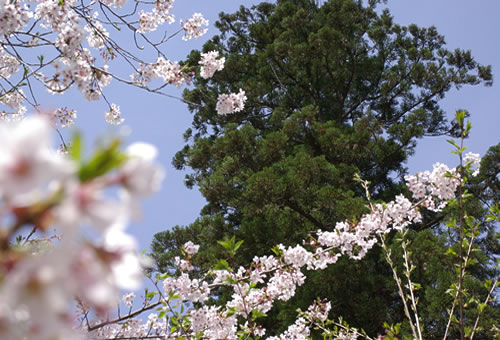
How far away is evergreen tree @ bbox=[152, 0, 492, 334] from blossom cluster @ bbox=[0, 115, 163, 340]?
486 centimetres

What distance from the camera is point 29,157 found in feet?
1.08

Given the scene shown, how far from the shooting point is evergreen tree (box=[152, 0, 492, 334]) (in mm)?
5617

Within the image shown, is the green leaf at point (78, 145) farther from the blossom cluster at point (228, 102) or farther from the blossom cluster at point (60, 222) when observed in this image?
the blossom cluster at point (228, 102)

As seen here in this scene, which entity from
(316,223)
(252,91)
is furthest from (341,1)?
(316,223)

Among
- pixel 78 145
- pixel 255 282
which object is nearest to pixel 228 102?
pixel 255 282

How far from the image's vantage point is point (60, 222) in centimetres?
33

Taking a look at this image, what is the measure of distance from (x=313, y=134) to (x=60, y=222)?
276 inches

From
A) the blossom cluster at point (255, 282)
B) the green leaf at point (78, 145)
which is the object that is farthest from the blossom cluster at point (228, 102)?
the green leaf at point (78, 145)

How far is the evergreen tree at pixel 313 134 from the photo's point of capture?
5.62 metres

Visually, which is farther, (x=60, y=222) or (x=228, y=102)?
(x=228, y=102)

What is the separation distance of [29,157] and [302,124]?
6.86m

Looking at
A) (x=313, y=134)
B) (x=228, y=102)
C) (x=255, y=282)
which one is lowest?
(x=255, y=282)

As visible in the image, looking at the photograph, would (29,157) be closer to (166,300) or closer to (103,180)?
(103,180)

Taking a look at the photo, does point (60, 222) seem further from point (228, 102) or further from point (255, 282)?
point (228, 102)
